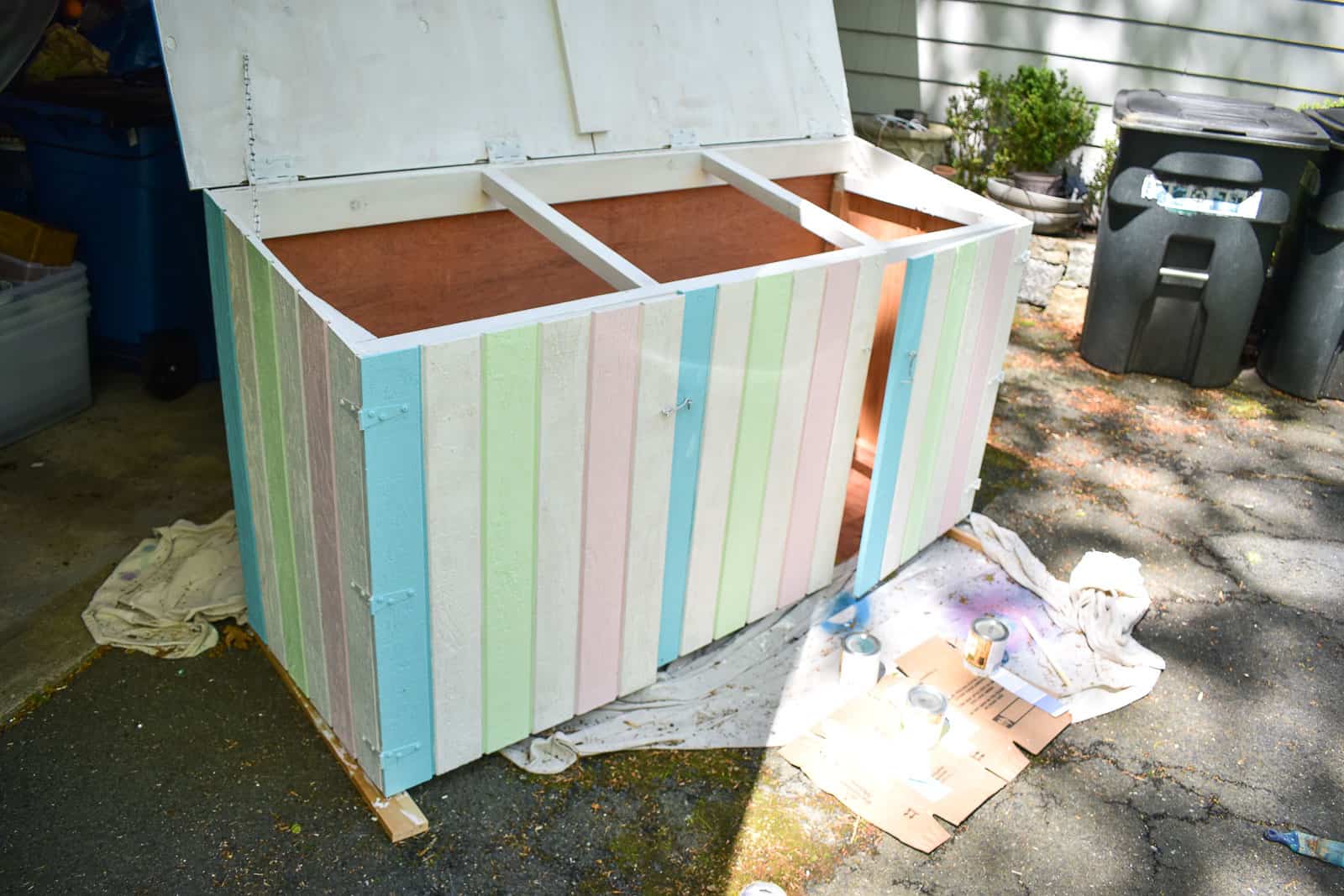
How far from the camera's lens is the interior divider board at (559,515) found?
2305mm

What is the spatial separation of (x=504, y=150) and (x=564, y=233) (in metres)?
0.55

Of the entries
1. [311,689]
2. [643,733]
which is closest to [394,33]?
[311,689]

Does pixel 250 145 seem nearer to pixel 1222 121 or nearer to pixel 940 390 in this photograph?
A: pixel 940 390

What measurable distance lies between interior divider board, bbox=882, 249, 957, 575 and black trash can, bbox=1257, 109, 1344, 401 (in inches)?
111

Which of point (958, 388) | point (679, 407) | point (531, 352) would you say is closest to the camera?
point (531, 352)

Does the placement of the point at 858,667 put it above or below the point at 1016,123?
below

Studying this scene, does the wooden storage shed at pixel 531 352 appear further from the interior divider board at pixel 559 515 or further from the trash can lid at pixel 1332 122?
the trash can lid at pixel 1332 122

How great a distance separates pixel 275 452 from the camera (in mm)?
2547

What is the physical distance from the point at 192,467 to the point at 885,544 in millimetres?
2499

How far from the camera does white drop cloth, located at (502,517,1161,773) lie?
283cm

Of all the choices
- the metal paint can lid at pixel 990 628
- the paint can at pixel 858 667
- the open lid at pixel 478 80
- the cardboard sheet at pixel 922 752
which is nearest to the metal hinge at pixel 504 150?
the open lid at pixel 478 80

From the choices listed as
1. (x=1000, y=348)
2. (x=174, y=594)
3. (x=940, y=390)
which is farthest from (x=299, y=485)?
(x=1000, y=348)

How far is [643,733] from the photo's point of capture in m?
2.81

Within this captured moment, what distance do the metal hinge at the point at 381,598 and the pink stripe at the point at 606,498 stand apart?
43cm
